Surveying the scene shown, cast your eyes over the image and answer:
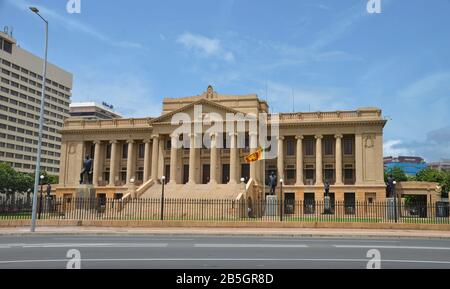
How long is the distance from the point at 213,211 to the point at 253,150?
1654 cm

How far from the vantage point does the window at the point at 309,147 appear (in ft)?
204

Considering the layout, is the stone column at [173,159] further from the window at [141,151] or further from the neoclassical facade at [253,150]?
the window at [141,151]

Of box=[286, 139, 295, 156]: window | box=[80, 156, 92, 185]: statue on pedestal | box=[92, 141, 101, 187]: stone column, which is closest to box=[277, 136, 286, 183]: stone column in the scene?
box=[286, 139, 295, 156]: window

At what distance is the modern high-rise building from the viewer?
102000 millimetres

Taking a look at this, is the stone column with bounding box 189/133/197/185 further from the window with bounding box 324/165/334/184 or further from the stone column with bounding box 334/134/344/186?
the stone column with bounding box 334/134/344/186

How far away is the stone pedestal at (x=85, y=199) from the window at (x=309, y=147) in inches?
1332

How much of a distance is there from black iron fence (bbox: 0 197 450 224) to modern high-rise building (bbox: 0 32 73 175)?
7005cm

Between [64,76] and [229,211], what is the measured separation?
326ft

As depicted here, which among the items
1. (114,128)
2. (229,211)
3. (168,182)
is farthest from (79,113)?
(229,211)

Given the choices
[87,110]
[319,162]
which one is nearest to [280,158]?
[319,162]

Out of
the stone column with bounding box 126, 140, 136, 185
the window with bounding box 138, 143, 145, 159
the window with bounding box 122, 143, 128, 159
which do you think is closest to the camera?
the stone column with bounding box 126, 140, 136, 185

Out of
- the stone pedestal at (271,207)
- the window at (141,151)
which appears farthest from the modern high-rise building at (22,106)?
the stone pedestal at (271,207)
